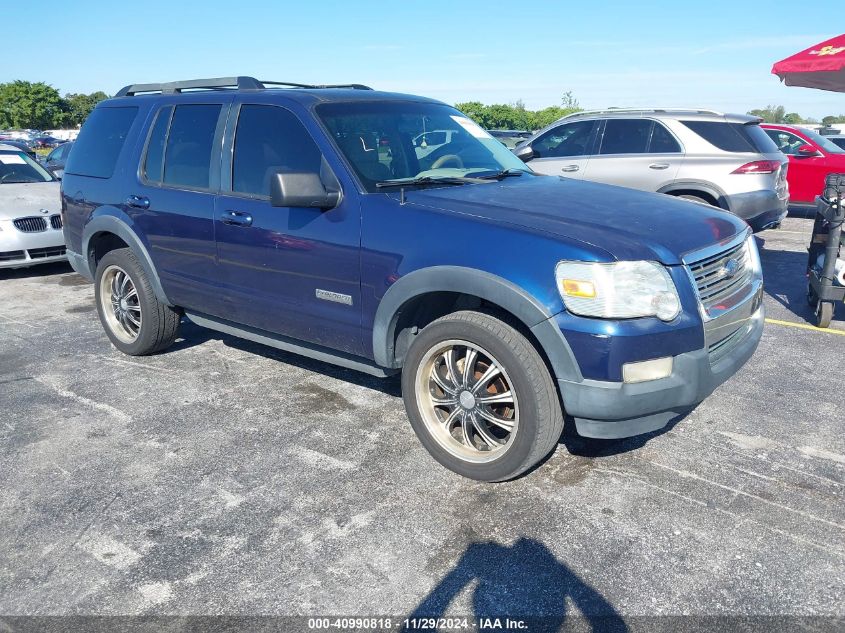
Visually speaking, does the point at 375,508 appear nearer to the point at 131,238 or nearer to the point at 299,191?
the point at 299,191

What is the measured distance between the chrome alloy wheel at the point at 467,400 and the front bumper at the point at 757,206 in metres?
5.74

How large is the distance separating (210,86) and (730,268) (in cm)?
364

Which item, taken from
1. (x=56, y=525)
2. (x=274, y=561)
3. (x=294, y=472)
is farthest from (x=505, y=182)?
(x=56, y=525)

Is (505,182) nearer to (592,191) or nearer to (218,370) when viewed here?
(592,191)

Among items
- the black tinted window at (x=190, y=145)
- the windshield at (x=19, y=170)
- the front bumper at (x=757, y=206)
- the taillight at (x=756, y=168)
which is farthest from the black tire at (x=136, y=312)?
the taillight at (x=756, y=168)

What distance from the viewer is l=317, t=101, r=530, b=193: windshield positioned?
402cm

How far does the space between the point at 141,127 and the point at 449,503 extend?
358 centimetres

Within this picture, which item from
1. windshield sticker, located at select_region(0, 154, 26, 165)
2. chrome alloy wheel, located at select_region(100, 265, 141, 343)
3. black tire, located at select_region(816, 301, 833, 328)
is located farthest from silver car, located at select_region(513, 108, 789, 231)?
windshield sticker, located at select_region(0, 154, 26, 165)

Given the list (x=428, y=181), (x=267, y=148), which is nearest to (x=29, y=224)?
(x=267, y=148)

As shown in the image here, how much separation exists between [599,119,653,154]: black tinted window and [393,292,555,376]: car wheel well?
587 centimetres

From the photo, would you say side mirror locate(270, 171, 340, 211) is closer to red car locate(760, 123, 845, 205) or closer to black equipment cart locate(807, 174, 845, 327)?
black equipment cart locate(807, 174, 845, 327)

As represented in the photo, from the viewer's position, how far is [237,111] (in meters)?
4.45

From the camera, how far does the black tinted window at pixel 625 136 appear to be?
8719mm

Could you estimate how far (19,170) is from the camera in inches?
373
